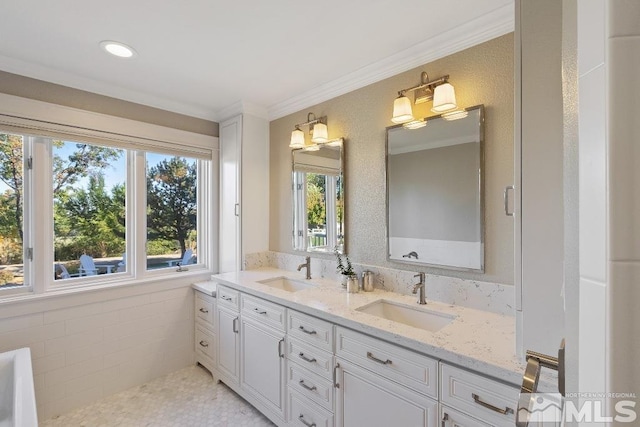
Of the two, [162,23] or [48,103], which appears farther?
[48,103]

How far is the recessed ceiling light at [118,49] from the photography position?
6.00 ft

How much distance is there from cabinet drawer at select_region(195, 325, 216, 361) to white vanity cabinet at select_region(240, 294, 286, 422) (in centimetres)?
48

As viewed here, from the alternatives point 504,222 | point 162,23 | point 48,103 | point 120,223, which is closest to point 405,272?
point 504,222

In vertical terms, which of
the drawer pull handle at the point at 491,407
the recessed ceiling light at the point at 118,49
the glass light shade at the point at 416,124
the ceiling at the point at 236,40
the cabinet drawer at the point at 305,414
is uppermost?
the ceiling at the point at 236,40

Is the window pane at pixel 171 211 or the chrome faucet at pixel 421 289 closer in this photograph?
the chrome faucet at pixel 421 289

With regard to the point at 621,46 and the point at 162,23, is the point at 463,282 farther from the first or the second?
the point at 162,23

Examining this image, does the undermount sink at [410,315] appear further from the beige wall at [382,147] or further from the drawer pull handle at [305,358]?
the drawer pull handle at [305,358]

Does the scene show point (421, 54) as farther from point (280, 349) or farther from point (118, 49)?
point (280, 349)

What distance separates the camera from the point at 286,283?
2.64 metres

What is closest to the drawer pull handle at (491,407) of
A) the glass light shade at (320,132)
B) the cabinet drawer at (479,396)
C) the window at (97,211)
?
the cabinet drawer at (479,396)

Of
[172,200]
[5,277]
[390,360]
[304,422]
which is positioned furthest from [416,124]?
[5,277]

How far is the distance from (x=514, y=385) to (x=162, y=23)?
92.6 inches

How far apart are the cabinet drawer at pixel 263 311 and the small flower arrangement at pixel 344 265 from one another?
520mm

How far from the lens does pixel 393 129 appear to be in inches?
81.4
